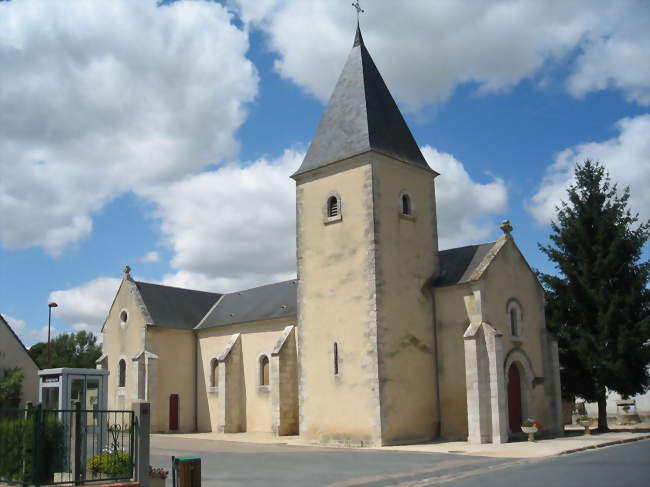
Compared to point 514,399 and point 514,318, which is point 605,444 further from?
point 514,318

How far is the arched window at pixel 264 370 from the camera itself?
103 feet

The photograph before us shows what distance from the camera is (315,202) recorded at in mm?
26078

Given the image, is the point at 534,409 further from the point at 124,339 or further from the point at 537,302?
the point at 124,339

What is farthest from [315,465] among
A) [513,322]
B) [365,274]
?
[513,322]

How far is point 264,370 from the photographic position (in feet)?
104

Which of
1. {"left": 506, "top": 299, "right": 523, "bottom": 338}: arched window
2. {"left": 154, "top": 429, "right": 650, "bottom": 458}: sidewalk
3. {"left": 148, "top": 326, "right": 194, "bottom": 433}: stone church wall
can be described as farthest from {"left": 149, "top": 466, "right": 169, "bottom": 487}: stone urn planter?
{"left": 148, "top": 326, "right": 194, "bottom": 433}: stone church wall

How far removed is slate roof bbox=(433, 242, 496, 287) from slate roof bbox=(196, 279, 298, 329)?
25.0 feet

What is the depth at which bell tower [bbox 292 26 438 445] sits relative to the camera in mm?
23078

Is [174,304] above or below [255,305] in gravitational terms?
above

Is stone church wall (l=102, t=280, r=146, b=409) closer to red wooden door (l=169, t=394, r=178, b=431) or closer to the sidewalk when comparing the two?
red wooden door (l=169, t=394, r=178, b=431)

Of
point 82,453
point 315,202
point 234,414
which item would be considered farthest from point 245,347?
point 82,453

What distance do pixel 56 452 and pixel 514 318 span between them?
1809cm

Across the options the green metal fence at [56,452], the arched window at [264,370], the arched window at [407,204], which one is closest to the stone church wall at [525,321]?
the arched window at [407,204]

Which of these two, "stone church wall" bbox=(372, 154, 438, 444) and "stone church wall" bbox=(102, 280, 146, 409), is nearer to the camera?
"stone church wall" bbox=(372, 154, 438, 444)
